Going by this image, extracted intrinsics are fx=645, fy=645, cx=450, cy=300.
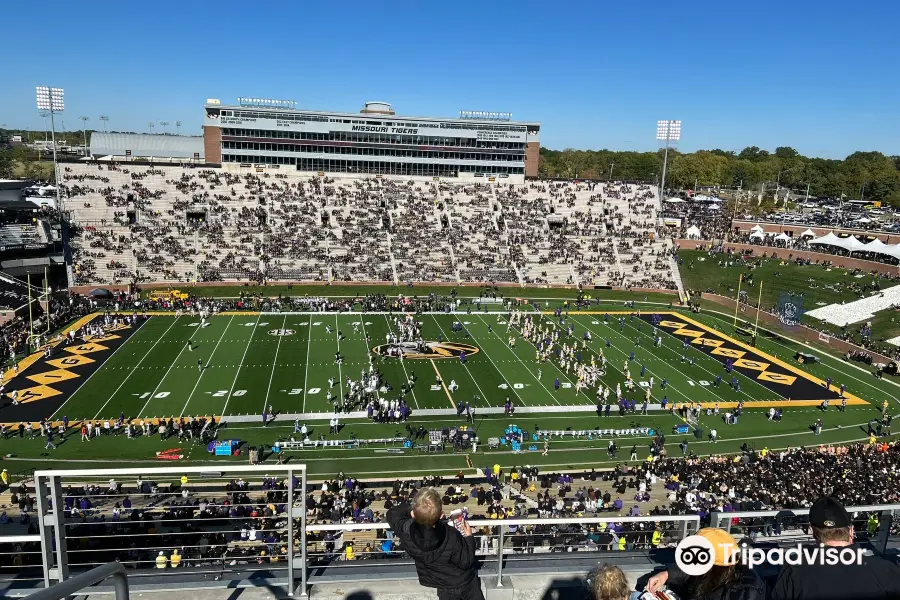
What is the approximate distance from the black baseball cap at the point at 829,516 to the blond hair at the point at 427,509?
7.84 ft

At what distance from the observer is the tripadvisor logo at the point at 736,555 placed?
3668 mm

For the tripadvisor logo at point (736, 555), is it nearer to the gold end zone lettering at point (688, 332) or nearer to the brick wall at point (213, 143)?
the gold end zone lettering at point (688, 332)

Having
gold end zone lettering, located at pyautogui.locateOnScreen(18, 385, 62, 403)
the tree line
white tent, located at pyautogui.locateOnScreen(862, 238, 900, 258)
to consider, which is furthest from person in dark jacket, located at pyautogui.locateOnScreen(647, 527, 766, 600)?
the tree line

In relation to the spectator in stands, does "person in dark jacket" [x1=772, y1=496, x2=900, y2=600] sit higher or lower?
lower

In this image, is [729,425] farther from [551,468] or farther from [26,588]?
[26,588]

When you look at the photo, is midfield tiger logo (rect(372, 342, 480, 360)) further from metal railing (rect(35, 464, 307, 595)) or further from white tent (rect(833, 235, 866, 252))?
white tent (rect(833, 235, 866, 252))

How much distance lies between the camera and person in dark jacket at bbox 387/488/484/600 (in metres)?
4.23

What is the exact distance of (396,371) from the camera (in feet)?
106

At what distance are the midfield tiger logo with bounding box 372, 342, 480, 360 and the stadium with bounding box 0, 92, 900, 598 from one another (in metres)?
0.22

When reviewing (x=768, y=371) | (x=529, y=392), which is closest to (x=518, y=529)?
(x=529, y=392)

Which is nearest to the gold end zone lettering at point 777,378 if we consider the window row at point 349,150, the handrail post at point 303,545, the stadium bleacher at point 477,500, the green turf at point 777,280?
the stadium bleacher at point 477,500

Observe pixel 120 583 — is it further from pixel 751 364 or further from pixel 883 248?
pixel 883 248

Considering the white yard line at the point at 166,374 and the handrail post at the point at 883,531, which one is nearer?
the handrail post at the point at 883,531

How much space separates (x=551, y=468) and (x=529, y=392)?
23.7 ft
